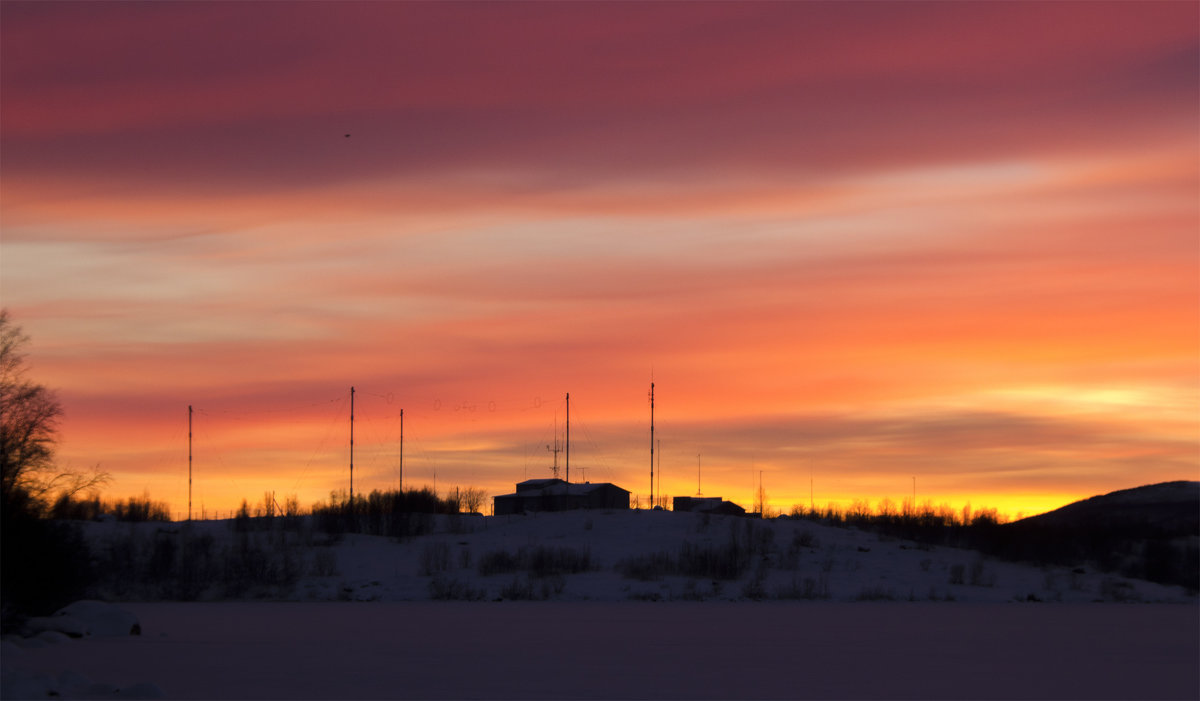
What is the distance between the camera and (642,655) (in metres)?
28.8

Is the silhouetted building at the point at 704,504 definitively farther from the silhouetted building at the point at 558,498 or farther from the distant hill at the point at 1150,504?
the distant hill at the point at 1150,504

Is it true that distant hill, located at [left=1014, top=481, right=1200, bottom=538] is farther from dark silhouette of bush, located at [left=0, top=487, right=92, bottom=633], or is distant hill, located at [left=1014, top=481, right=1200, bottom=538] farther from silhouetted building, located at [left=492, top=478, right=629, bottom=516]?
dark silhouette of bush, located at [left=0, top=487, right=92, bottom=633]

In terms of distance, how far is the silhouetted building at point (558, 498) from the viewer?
4102 inches

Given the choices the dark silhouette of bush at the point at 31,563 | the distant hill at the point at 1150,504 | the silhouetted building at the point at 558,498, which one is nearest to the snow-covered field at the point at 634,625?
the dark silhouette of bush at the point at 31,563

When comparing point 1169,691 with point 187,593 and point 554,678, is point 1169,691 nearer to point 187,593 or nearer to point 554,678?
point 554,678

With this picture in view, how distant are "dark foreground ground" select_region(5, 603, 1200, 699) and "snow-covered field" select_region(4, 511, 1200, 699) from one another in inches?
4.0

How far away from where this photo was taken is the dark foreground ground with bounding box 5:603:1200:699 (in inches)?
920

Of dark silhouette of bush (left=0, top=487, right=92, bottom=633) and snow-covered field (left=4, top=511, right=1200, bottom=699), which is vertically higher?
dark silhouette of bush (left=0, top=487, right=92, bottom=633)

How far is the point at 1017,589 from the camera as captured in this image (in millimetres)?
58844

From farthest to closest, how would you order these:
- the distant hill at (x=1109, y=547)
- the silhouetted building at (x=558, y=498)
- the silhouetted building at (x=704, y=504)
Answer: the silhouetted building at (x=704, y=504) < the silhouetted building at (x=558, y=498) < the distant hill at (x=1109, y=547)

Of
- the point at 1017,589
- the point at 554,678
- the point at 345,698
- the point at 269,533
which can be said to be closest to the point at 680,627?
the point at 554,678

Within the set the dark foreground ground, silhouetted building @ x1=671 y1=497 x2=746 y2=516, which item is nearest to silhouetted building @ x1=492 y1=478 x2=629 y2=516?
silhouetted building @ x1=671 y1=497 x2=746 y2=516

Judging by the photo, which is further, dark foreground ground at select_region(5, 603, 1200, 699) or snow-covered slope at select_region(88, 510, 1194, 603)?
snow-covered slope at select_region(88, 510, 1194, 603)

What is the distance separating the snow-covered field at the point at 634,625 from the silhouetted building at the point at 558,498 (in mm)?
27085
